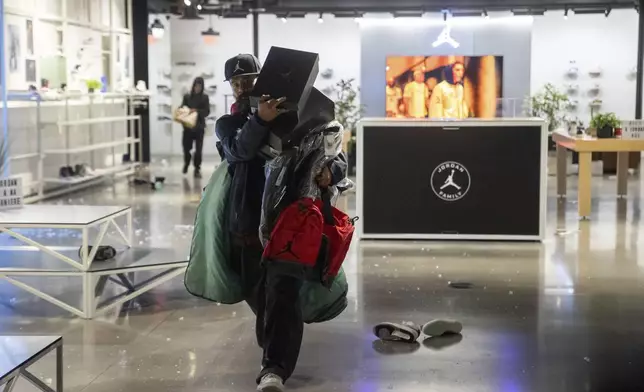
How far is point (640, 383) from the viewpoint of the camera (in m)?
3.49

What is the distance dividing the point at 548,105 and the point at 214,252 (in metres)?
13.5

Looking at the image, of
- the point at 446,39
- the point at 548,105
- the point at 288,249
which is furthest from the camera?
the point at 446,39

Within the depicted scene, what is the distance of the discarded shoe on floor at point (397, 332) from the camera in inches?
161

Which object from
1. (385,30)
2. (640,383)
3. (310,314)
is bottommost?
(640,383)

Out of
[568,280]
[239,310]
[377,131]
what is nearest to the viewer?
[239,310]

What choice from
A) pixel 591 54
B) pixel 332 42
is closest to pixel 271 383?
pixel 332 42

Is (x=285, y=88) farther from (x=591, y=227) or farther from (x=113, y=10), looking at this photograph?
(x=113, y=10)

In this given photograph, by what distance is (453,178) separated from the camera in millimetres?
7055

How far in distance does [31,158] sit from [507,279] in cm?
689

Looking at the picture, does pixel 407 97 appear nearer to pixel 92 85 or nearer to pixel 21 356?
pixel 92 85

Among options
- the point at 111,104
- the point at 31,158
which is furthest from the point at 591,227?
the point at 111,104

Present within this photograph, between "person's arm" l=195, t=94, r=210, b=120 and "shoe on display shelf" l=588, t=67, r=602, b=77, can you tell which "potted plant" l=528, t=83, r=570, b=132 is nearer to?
"shoe on display shelf" l=588, t=67, r=602, b=77

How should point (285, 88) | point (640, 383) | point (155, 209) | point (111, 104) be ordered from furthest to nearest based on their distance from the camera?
point (111, 104) < point (155, 209) < point (640, 383) < point (285, 88)

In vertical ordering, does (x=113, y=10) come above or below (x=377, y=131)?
above
